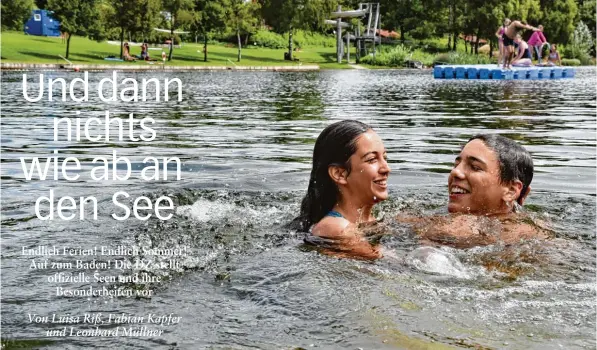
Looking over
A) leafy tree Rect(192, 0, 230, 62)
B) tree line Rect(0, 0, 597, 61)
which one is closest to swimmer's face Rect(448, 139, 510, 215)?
tree line Rect(0, 0, 597, 61)

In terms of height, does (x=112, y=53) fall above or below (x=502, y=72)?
above

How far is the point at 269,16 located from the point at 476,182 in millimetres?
A: 70039

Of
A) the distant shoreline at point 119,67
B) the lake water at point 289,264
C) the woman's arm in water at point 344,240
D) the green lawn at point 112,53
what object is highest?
the green lawn at point 112,53

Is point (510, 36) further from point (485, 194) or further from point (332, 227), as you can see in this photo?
point (332, 227)

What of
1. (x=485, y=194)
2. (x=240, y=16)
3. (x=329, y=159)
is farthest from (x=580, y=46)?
(x=329, y=159)

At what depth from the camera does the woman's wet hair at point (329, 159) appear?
18.9 ft

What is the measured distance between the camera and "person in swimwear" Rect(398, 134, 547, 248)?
6133 millimetres

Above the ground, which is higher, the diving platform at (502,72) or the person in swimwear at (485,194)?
the diving platform at (502,72)

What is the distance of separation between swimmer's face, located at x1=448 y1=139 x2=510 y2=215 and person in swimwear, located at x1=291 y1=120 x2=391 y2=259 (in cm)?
85

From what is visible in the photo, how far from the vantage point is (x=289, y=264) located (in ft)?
17.3

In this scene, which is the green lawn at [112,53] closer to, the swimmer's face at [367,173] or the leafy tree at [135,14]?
the leafy tree at [135,14]

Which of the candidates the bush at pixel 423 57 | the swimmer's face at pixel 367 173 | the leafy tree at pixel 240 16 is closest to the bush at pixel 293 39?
the bush at pixel 423 57

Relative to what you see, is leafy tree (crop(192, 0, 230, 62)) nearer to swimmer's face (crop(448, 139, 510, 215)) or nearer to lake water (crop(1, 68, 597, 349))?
lake water (crop(1, 68, 597, 349))

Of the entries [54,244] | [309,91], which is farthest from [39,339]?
[309,91]
